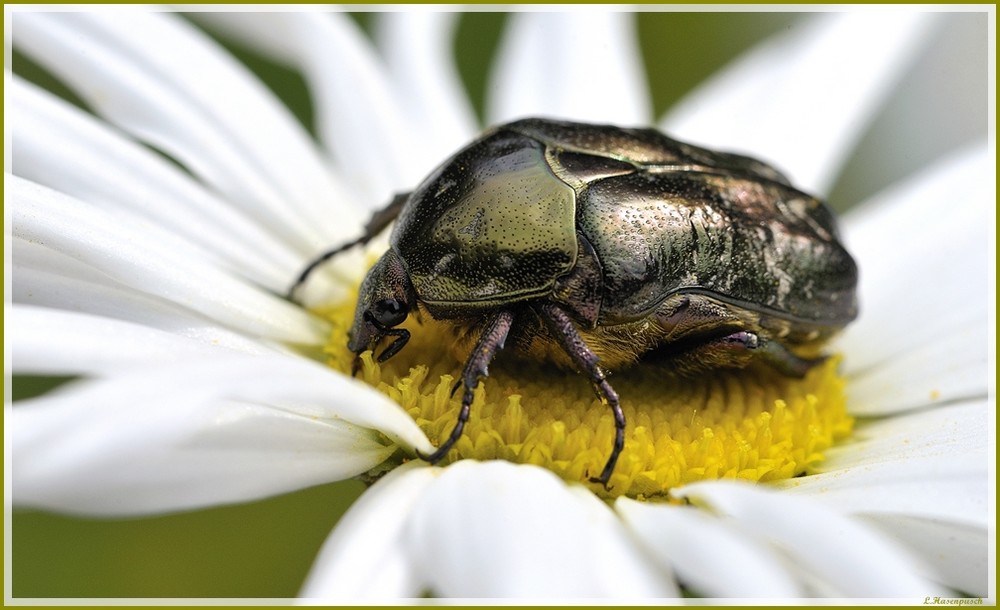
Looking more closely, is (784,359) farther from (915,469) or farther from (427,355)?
(427,355)

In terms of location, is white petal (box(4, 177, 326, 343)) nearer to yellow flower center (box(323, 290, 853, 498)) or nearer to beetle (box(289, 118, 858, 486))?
yellow flower center (box(323, 290, 853, 498))

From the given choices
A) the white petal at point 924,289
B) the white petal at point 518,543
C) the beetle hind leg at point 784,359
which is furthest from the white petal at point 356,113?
the white petal at point 518,543

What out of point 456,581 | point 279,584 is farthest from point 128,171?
point 456,581

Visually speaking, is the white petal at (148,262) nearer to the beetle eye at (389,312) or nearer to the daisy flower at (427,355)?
the daisy flower at (427,355)

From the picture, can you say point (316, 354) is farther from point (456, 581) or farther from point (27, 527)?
point (456, 581)

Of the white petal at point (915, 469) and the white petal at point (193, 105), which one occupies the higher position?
the white petal at point (193, 105)
